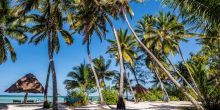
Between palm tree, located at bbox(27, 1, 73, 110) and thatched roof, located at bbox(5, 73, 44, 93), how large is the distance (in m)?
4.32

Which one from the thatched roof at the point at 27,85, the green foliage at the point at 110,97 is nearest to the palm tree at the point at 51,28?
the thatched roof at the point at 27,85

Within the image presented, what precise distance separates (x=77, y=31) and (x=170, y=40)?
39.4 ft

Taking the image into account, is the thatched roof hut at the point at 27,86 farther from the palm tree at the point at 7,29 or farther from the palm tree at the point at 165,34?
the palm tree at the point at 165,34

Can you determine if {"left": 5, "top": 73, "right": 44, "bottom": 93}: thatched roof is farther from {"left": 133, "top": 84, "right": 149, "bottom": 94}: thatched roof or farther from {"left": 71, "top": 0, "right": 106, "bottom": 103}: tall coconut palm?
{"left": 133, "top": 84, "right": 149, "bottom": 94}: thatched roof

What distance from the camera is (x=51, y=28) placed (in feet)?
81.4

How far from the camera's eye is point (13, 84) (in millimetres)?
29609

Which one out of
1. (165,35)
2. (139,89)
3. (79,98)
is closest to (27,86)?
(79,98)

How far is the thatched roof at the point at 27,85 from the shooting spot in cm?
2912

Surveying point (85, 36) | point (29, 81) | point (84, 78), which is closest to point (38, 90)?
point (29, 81)

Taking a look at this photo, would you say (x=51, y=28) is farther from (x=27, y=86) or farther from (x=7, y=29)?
(x=27, y=86)

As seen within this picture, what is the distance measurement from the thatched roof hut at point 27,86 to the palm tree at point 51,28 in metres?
4.33

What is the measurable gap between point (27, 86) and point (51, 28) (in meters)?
7.62

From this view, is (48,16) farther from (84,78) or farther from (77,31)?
(84,78)

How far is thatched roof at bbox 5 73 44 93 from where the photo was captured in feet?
95.5
